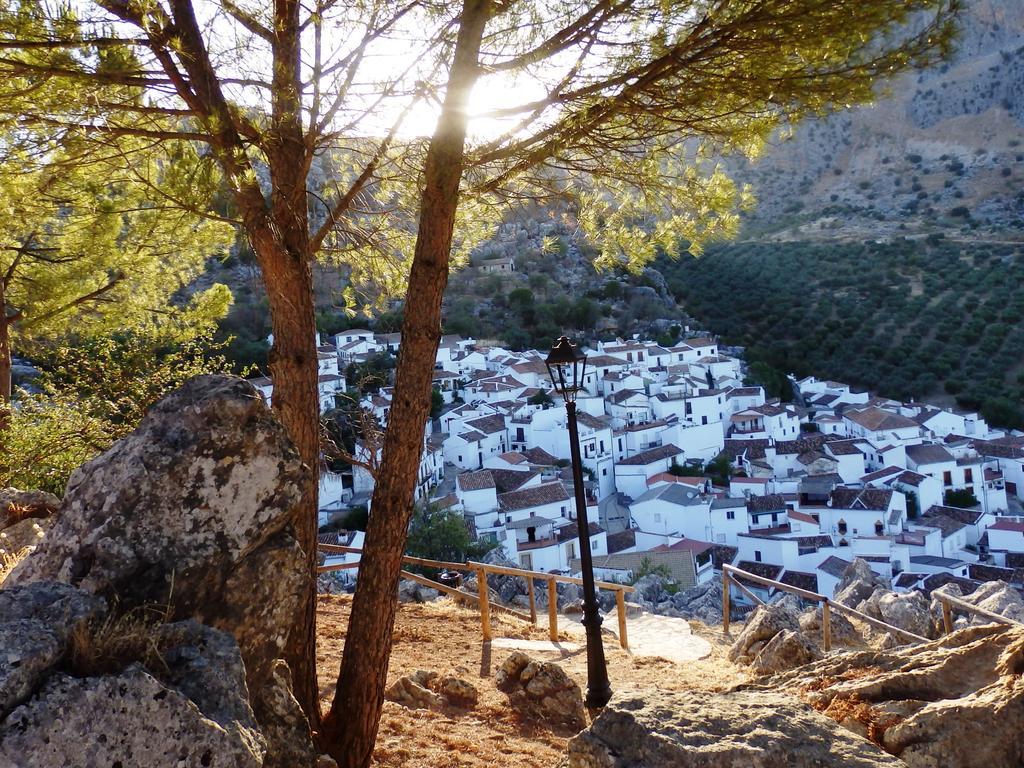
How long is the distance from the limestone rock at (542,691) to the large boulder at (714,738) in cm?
278

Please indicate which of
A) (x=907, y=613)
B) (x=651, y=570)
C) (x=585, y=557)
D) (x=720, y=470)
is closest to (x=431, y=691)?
(x=585, y=557)

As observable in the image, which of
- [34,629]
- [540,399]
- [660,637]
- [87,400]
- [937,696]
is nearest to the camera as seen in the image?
[34,629]

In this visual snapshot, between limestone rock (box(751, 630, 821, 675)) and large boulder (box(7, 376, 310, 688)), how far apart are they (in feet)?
17.9

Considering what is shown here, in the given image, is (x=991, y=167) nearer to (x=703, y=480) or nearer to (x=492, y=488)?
(x=703, y=480)

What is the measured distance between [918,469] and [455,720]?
34.7 m

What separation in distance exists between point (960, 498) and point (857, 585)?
20.9 metres

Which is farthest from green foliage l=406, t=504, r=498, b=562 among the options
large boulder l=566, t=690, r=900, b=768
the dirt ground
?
large boulder l=566, t=690, r=900, b=768

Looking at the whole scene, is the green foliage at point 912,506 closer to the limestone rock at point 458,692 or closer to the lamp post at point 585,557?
the lamp post at point 585,557

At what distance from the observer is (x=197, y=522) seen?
9.20 feet

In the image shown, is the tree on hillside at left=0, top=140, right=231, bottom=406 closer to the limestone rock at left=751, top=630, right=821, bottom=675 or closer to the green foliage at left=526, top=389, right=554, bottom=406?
the limestone rock at left=751, top=630, right=821, bottom=675

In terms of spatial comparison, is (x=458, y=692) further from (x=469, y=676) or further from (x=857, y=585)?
(x=857, y=585)

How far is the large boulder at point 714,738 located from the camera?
8.36ft

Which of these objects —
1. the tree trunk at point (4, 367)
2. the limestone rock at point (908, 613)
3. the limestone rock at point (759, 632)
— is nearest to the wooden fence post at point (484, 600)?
the limestone rock at point (759, 632)

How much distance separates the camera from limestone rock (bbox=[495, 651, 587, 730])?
543cm
